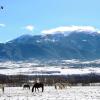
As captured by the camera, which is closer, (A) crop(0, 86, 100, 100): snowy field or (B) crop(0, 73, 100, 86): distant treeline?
(A) crop(0, 86, 100, 100): snowy field

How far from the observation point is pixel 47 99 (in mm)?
33719

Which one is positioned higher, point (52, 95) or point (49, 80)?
point (49, 80)

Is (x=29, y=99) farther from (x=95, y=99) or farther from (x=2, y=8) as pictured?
(x=2, y=8)

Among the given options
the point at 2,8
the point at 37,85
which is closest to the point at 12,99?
the point at 2,8

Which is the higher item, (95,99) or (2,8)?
(2,8)

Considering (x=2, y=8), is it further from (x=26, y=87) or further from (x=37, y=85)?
(x=26, y=87)

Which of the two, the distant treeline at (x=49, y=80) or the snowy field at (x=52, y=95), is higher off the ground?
the distant treeline at (x=49, y=80)

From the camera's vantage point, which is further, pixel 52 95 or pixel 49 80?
pixel 49 80

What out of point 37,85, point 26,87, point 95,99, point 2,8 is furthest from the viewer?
point 26,87

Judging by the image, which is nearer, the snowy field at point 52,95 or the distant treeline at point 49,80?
the snowy field at point 52,95

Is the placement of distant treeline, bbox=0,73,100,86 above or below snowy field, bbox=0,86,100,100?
above

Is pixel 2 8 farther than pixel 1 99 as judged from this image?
No

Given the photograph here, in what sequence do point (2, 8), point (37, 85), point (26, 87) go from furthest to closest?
point (26, 87) → point (37, 85) → point (2, 8)

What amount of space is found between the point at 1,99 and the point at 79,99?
673cm
